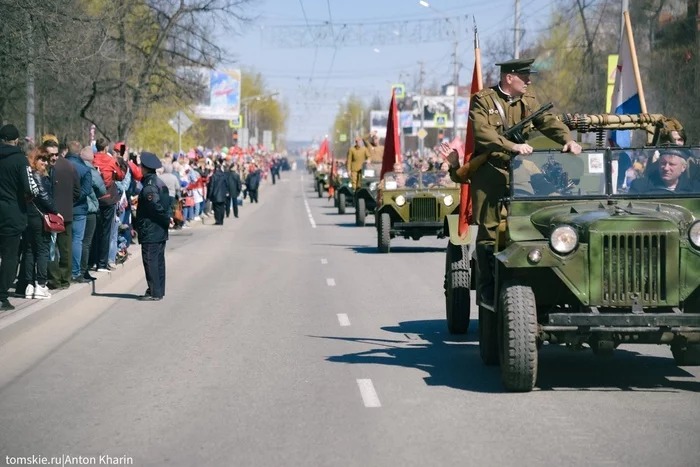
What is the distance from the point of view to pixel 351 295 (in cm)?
1717

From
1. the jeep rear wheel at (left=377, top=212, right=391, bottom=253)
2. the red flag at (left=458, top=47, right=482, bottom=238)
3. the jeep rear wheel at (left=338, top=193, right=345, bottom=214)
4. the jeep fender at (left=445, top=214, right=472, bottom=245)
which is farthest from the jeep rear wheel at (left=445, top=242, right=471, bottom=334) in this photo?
the jeep rear wheel at (left=338, top=193, right=345, bottom=214)

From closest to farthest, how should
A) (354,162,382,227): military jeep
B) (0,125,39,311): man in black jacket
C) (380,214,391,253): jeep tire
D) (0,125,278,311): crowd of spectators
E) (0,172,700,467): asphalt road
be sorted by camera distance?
(0,172,700,467): asphalt road → (0,125,39,311): man in black jacket → (0,125,278,311): crowd of spectators → (380,214,391,253): jeep tire → (354,162,382,227): military jeep

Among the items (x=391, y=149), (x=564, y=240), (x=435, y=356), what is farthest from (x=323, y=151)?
(x=564, y=240)

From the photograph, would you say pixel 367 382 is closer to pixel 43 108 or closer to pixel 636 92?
pixel 636 92

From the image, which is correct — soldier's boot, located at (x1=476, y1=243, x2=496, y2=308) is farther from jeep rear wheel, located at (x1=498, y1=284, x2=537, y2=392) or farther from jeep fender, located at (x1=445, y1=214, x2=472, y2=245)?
jeep fender, located at (x1=445, y1=214, x2=472, y2=245)

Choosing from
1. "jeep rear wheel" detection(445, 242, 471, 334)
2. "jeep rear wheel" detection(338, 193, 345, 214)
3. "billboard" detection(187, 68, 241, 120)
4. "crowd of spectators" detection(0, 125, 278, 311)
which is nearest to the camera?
"jeep rear wheel" detection(445, 242, 471, 334)

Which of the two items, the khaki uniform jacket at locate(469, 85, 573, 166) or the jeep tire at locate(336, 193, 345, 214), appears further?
the jeep tire at locate(336, 193, 345, 214)

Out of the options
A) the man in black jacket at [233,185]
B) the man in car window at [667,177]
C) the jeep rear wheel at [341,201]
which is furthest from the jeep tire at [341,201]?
the man in car window at [667,177]

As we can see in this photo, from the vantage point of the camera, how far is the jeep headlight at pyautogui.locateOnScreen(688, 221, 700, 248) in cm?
916

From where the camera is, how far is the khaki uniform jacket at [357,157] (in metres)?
38.7

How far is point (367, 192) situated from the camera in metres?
35.1

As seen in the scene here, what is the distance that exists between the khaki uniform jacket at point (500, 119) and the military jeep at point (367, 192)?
78.4ft

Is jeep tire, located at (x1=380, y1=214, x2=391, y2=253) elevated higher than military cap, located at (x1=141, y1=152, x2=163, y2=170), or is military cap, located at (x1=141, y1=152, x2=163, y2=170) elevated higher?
military cap, located at (x1=141, y1=152, x2=163, y2=170)

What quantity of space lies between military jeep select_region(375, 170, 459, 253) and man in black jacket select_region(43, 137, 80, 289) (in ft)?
31.1
